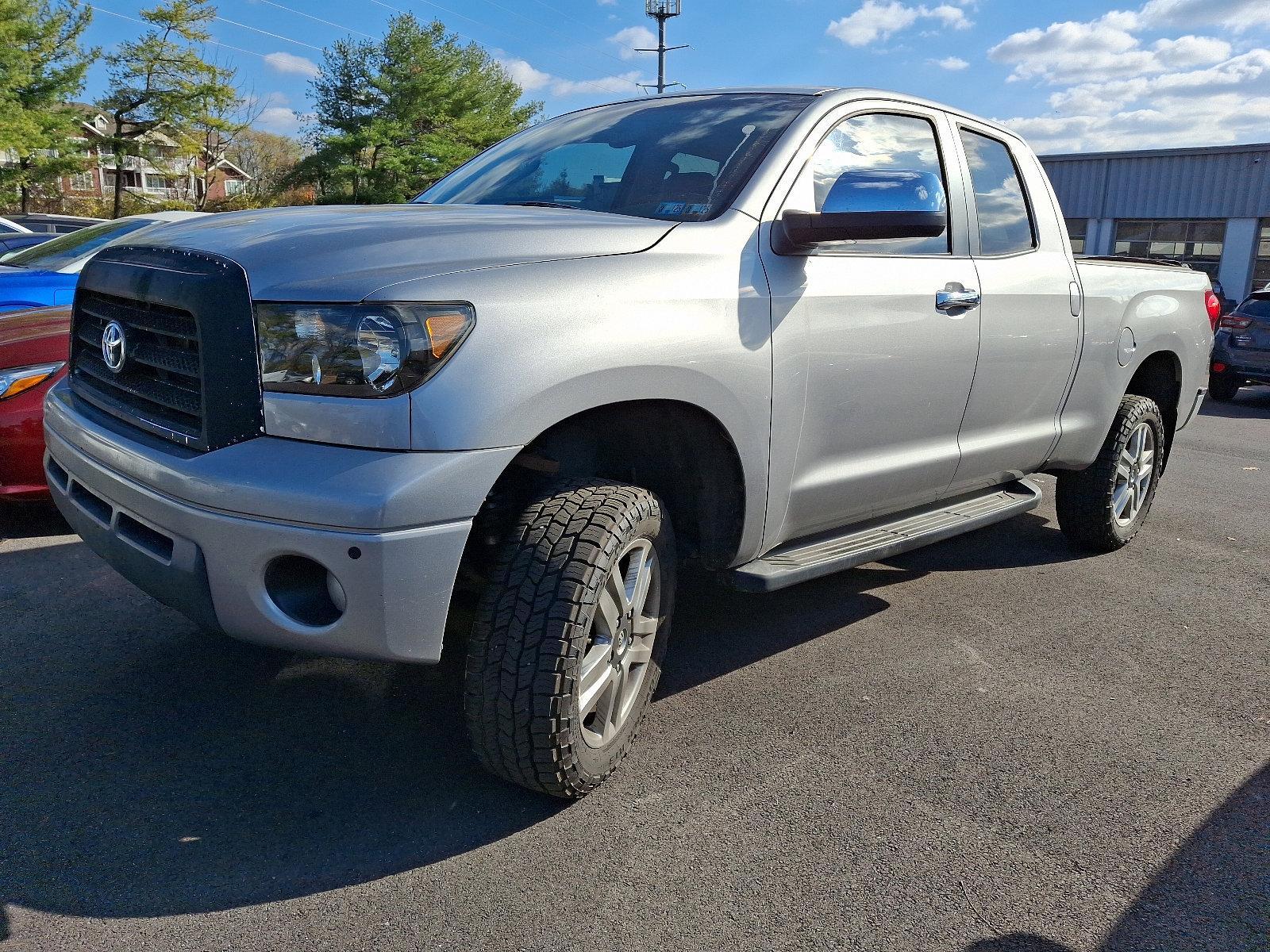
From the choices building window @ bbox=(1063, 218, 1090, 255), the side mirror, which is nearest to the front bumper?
the side mirror

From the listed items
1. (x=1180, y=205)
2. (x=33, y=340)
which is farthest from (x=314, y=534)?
(x=1180, y=205)

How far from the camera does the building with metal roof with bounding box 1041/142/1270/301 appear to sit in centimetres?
3034

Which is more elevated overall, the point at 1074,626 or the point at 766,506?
the point at 766,506

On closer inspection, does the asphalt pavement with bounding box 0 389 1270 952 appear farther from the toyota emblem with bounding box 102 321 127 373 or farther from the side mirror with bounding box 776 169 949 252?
the side mirror with bounding box 776 169 949 252

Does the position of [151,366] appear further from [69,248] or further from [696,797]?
[69,248]

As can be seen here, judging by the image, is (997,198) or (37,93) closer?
(997,198)

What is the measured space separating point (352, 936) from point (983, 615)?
2.79 metres

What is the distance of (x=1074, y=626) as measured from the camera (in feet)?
13.0

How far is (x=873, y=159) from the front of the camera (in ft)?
11.0

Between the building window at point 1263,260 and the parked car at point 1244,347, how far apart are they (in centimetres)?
2127

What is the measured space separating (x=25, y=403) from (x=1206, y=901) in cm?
455

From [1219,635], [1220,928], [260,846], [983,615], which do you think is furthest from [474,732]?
[1219,635]

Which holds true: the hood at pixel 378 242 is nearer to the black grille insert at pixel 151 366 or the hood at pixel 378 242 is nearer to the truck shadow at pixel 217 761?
the black grille insert at pixel 151 366

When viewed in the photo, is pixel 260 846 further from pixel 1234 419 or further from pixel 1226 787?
pixel 1234 419
